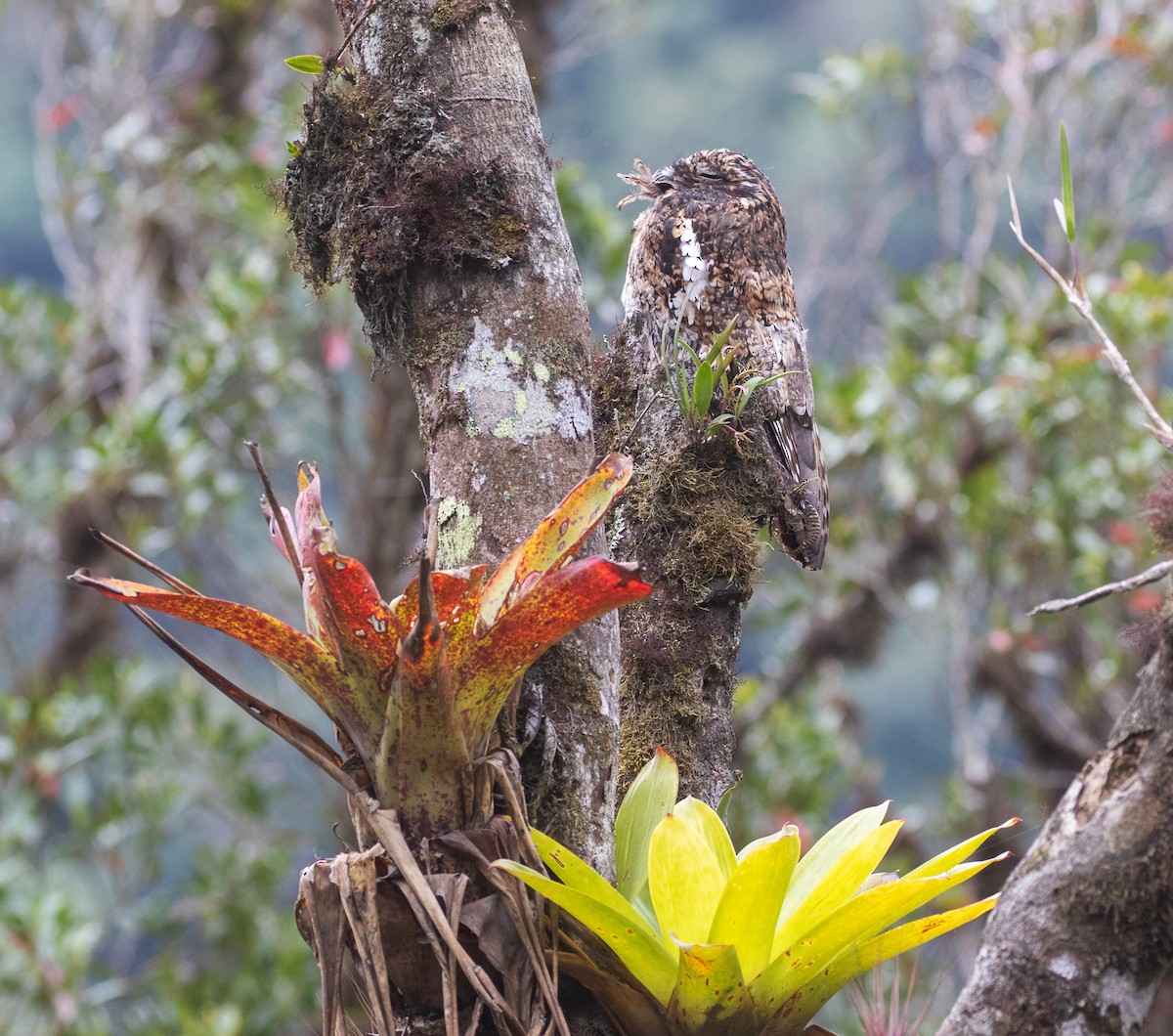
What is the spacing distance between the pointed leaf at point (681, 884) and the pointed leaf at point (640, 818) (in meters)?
0.14

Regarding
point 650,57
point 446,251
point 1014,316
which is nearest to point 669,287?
point 446,251

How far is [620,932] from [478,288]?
76cm

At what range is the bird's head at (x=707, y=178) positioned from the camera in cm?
269

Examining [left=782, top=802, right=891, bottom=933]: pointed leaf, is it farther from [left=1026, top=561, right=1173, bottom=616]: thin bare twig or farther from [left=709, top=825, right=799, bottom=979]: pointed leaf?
[left=1026, top=561, right=1173, bottom=616]: thin bare twig

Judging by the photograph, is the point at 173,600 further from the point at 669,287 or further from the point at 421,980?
the point at 669,287

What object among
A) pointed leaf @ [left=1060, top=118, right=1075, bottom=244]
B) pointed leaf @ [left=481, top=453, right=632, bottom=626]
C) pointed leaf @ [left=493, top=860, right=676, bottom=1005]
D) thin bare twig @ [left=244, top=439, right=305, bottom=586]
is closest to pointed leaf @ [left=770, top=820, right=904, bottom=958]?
pointed leaf @ [left=493, top=860, right=676, bottom=1005]

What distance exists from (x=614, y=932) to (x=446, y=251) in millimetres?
801

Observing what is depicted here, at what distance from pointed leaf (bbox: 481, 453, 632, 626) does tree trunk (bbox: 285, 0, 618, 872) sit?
0.19m

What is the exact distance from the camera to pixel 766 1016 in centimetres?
132

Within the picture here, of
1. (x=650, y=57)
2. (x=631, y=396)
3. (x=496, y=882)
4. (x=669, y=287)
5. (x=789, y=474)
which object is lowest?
(x=496, y=882)

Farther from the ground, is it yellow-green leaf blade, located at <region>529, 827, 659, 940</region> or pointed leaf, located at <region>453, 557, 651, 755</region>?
pointed leaf, located at <region>453, 557, 651, 755</region>

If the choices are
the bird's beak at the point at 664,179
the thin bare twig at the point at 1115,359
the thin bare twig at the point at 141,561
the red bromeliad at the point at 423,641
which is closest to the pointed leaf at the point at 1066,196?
the thin bare twig at the point at 1115,359

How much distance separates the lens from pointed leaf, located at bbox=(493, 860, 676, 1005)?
3.92 ft

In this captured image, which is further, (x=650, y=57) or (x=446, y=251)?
(x=650, y=57)
